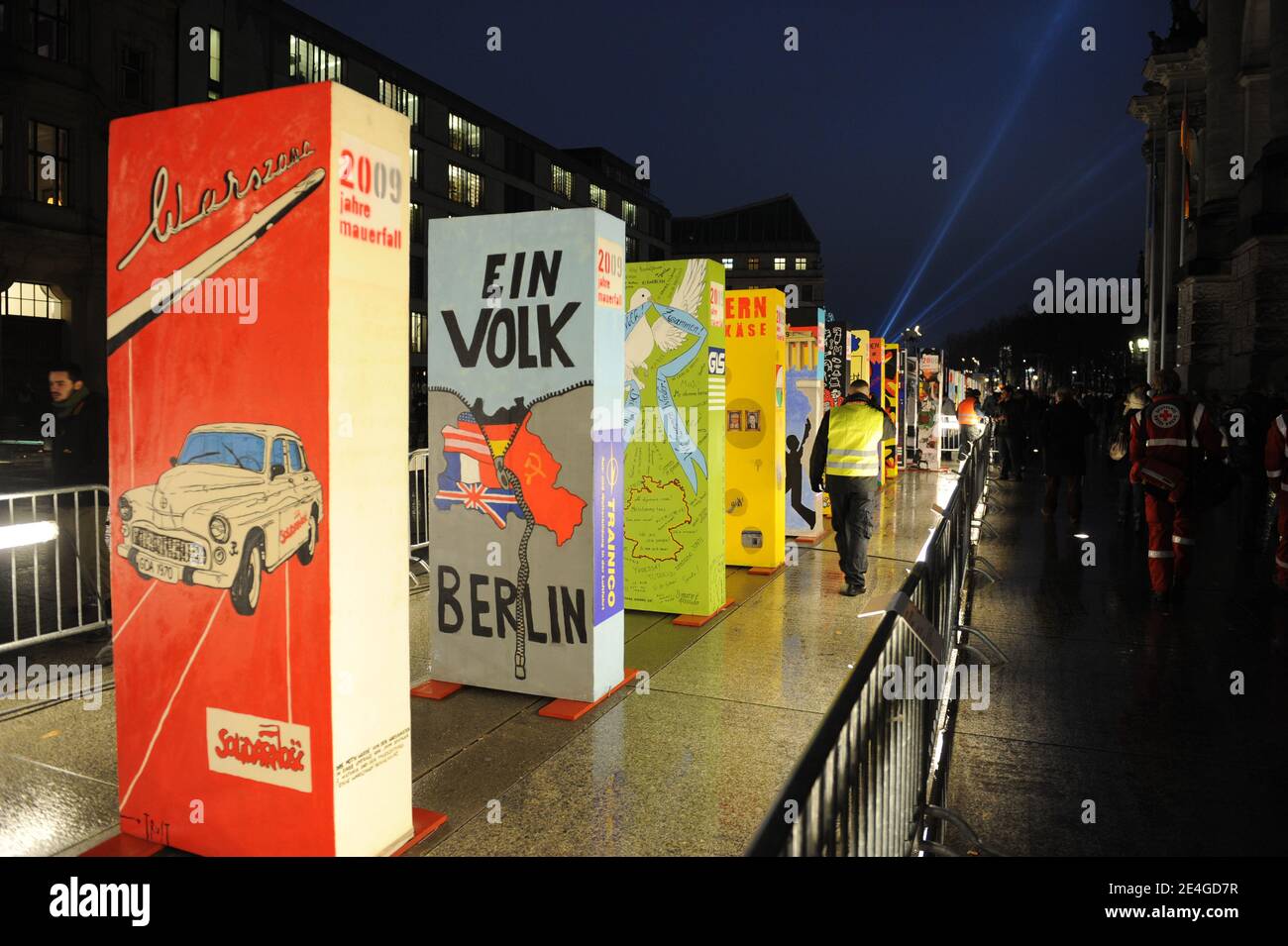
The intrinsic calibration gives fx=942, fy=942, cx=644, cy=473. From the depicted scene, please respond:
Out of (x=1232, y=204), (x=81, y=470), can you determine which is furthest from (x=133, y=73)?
(x=1232, y=204)

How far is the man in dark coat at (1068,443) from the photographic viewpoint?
44.3ft

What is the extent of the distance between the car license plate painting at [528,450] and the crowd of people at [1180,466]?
5683 mm

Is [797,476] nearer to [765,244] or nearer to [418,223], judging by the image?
[418,223]

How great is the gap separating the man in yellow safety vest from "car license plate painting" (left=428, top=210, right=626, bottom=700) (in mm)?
3765

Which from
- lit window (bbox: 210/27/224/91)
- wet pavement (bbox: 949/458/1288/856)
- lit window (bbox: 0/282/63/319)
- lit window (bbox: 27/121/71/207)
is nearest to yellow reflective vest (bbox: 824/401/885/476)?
wet pavement (bbox: 949/458/1288/856)

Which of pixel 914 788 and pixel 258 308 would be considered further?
pixel 914 788

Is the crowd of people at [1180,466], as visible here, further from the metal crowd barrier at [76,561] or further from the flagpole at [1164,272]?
the metal crowd barrier at [76,561]

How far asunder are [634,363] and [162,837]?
17.7 feet

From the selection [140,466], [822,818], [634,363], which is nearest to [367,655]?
[140,466]

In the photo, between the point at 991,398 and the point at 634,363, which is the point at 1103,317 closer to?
the point at 991,398

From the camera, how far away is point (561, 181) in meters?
65.5

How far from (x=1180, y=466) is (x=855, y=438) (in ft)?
9.80

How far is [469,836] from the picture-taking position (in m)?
4.20

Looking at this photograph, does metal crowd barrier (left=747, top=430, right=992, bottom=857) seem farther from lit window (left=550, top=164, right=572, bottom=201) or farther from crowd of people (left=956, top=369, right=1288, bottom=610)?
lit window (left=550, top=164, right=572, bottom=201)
